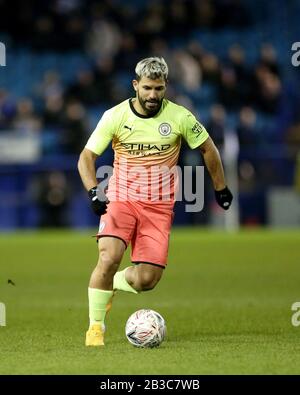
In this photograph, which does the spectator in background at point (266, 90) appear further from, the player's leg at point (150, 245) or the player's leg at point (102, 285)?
the player's leg at point (102, 285)

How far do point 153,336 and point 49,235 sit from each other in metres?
15.3

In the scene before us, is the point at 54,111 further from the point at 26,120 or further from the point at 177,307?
the point at 177,307

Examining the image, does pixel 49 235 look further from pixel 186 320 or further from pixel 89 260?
pixel 186 320

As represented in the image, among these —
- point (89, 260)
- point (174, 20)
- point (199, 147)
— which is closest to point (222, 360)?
point (199, 147)

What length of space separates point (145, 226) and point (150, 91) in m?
1.23

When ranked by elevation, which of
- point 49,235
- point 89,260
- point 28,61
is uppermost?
point 28,61

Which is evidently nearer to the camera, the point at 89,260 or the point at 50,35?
the point at 89,260

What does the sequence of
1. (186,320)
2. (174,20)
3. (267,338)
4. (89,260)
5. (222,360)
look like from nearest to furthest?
(222,360)
(267,338)
(186,320)
(89,260)
(174,20)

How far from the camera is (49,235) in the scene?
2416 centimetres

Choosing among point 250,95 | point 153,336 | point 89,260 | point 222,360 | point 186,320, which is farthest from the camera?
point 250,95

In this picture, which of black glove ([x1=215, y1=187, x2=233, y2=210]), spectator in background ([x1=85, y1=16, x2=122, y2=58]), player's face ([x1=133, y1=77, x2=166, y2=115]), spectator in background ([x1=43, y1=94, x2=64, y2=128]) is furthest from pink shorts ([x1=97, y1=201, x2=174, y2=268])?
spectator in background ([x1=85, y1=16, x2=122, y2=58])

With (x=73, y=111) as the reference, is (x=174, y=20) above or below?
above

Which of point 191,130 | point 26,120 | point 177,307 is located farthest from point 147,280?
point 26,120

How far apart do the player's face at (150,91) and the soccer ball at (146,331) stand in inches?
70.6
